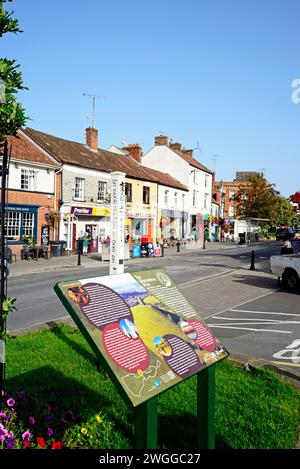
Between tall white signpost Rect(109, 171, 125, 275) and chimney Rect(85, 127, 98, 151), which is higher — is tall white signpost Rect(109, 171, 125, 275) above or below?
below

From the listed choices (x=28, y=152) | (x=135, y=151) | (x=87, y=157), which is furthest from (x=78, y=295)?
(x=135, y=151)

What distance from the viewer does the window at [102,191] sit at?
106 feet

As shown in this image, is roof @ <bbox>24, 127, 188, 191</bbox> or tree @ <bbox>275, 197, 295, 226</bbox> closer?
roof @ <bbox>24, 127, 188, 191</bbox>

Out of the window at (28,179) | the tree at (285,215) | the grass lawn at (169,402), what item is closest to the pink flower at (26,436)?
the grass lawn at (169,402)

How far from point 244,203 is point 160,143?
18947 mm

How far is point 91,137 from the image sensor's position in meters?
35.6

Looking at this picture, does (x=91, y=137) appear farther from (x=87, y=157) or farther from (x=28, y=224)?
(x=28, y=224)

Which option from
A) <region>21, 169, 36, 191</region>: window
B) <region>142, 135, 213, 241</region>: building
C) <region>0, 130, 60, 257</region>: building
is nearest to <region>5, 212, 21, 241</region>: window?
<region>0, 130, 60, 257</region>: building

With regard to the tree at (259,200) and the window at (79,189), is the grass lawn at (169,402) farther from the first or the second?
the tree at (259,200)

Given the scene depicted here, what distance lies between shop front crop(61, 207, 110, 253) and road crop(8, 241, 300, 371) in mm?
8305

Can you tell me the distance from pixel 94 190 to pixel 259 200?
34.8m

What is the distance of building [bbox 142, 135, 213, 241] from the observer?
48281 mm

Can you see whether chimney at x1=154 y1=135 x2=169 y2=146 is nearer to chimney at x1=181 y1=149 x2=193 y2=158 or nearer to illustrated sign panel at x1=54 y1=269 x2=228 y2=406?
chimney at x1=181 y1=149 x2=193 y2=158
